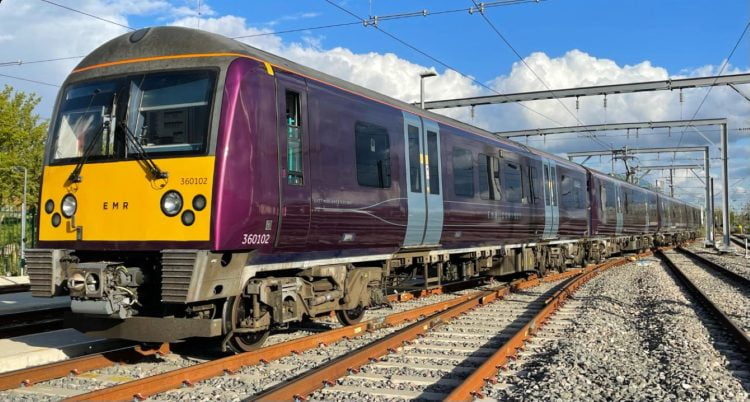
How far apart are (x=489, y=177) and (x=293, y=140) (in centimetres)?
604

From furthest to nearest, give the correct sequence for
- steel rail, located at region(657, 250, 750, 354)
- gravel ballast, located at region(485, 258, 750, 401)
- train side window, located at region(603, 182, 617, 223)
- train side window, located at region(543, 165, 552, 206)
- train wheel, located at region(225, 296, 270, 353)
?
train side window, located at region(603, 182, 617, 223), train side window, located at region(543, 165, 552, 206), steel rail, located at region(657, 250, 750, 354), train wheel, located at region(225, 296, 270, 353), gravel ballast, located at region(485, 258, 750, 401)

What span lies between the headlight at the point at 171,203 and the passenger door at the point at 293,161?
3.30 ft

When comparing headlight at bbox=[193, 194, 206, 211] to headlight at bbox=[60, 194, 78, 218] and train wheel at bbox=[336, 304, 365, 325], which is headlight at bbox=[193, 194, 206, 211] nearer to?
headlight at bbox=[60, 194, 78, 218]

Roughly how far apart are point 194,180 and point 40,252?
1898mm

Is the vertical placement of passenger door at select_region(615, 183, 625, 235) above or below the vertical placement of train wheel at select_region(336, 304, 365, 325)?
above

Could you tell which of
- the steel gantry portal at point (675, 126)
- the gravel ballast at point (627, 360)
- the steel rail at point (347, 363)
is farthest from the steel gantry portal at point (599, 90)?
the steel rail at point (347, 363)

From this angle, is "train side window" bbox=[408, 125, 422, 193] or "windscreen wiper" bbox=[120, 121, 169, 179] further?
"train side window" bbox=[408, 125, 422, 193]

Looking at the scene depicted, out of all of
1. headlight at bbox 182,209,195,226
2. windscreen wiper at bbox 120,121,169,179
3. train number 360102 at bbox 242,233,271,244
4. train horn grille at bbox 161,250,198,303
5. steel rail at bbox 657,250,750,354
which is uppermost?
windscreen wiper at bbox 120,121,169,179

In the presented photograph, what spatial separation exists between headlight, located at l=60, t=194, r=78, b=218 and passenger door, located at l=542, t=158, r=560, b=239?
1146cm

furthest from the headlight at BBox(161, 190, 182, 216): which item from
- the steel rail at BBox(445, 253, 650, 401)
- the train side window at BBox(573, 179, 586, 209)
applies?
the train side window at BBox(573, 179, 586, 209)

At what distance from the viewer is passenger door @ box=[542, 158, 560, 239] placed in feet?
51.1

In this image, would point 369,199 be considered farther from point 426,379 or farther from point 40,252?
point 40,252

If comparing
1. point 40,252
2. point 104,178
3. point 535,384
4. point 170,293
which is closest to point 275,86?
point 104,178

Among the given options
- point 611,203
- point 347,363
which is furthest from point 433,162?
point 611,203
